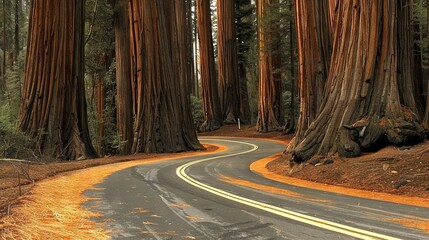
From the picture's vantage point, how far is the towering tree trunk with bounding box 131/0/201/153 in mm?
22688

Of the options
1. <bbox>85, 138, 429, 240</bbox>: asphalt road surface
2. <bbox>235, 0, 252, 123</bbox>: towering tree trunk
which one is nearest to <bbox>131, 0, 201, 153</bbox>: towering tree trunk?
<bbox>85, 138, 429, 240</bbox>: asphalt road surface

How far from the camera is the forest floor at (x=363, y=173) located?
865 centimetres

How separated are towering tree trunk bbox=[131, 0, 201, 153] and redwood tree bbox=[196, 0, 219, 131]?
16000 millimetres

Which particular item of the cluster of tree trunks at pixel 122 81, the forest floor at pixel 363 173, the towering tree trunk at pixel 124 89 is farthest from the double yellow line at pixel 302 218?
the towering tree trunk at pixel 124 89

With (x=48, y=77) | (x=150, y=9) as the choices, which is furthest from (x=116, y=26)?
(x=48, y=77)

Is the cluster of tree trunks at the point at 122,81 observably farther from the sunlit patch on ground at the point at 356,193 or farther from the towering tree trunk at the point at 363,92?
the towering tree trunk at the point at 363,92

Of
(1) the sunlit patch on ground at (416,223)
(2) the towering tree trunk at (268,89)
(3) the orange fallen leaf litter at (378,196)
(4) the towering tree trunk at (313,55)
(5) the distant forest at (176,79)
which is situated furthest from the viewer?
(2) the towering tree trunk at (268,89)

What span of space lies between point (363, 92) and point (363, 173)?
3.10 meters

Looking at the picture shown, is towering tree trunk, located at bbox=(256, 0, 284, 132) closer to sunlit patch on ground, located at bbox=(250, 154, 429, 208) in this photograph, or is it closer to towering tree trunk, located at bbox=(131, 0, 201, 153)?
towering tree trunk, located at bbox=(131, 0, 201, 153)

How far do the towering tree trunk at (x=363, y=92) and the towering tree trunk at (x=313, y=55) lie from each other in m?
5.40

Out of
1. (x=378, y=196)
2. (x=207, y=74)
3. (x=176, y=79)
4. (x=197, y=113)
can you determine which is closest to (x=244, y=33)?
(x=207, y=74)

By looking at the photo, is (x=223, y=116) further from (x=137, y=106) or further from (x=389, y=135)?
(x=389, y=135)

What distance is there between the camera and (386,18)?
12.4m

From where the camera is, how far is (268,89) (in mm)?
33562
